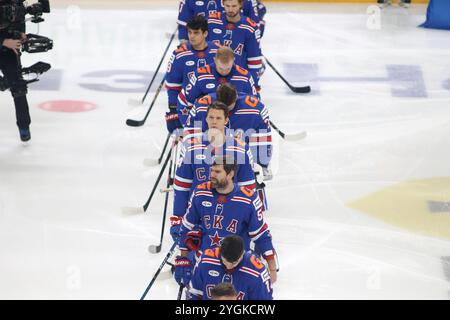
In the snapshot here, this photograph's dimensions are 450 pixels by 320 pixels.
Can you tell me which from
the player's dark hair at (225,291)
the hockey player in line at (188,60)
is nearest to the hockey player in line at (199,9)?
the hockey player in line at (188,60)

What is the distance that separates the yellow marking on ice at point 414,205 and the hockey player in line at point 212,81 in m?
1.24

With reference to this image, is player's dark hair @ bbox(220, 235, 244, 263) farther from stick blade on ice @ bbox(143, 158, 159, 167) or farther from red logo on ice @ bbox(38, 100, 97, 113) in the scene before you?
red logo on ice @ bbox(38, 100, 97, 113)

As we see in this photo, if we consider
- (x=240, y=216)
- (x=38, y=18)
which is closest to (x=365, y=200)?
(x=240, y=216)

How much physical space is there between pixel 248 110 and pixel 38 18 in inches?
106

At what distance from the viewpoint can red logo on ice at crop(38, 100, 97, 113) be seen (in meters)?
9.54

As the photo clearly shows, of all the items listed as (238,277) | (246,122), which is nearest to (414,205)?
(246,122)

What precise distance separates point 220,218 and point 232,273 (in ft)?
1.78

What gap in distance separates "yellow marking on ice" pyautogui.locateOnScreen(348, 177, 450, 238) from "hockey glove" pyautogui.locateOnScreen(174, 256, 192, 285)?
220 centimetres

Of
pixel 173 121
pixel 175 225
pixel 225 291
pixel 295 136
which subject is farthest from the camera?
pixel 295 136

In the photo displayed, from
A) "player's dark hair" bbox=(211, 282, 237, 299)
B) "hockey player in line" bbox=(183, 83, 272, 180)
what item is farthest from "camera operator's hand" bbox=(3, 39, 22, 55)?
"player's dark hair" bbox=(211, 282, 237, 299)

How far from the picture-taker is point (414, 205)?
24.0 feet

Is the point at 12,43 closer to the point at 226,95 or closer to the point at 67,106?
the point at 67,106

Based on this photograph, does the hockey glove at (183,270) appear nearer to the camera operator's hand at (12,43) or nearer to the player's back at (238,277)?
the player's back at (238,277)
